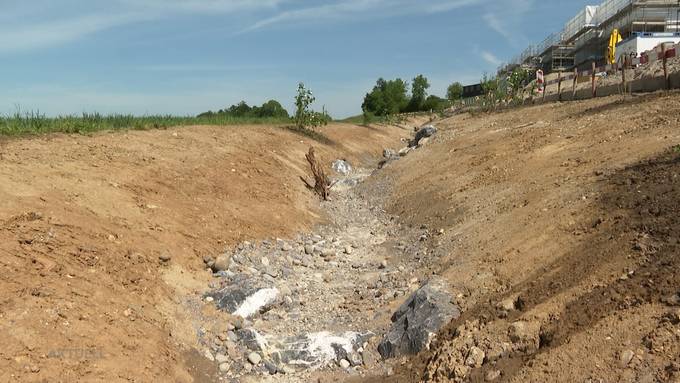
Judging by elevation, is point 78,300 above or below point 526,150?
below

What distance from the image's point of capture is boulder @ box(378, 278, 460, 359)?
238 inches

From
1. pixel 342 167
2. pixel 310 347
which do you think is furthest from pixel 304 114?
pixel 310 347

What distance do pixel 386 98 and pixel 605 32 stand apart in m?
32.5

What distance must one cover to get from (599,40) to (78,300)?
5010 cm

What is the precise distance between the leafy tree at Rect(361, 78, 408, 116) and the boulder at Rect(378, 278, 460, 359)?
205 ft

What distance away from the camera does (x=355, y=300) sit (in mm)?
7715

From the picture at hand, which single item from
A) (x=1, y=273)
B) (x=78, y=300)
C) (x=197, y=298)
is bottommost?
(x=197, y=298)

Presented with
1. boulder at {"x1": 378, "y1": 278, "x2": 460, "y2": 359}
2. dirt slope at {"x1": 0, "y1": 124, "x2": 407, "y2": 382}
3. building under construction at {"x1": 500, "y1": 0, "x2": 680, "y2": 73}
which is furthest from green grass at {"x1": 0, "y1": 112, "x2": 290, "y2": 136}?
building under construction at {"x1": 500, "y1": 0, "x2": 680, "y2": 73}

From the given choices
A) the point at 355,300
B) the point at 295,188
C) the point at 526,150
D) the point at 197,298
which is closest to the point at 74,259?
the point at 197,298

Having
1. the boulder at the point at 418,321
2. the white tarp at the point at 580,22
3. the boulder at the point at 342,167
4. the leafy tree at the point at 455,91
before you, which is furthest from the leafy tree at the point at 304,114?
the leafy tree at the point at 455,91

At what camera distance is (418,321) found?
6238mm

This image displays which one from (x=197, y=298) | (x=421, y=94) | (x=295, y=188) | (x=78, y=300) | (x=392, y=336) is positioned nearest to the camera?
(x=78, y=300)

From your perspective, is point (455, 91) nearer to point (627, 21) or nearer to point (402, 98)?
point (402, 98)

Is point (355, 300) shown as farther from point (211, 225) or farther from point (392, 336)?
point (211, 225)
